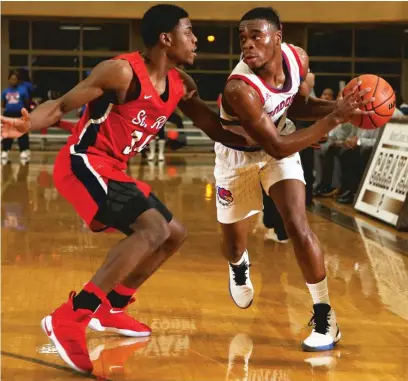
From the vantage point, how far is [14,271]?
22.5 ft

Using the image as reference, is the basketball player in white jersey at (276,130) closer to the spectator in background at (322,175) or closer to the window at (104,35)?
the spectator in background at (322,175)

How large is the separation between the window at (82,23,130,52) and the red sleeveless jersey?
1854 centimetres

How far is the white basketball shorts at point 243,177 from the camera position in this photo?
5.12 m

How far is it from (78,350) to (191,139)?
1805 cm

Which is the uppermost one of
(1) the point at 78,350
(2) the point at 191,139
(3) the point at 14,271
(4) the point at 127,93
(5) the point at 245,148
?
(4) the point at 127,93

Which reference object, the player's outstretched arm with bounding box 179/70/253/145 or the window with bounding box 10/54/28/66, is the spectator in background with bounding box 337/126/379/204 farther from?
the window with bounding box 10/54/28/66

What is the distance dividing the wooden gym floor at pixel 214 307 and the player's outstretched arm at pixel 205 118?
1.10 meters

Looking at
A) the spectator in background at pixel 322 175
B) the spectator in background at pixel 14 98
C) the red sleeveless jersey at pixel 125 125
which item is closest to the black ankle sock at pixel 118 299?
the red sleeveless jersey at pixel 125 125

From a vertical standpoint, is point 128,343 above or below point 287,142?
below

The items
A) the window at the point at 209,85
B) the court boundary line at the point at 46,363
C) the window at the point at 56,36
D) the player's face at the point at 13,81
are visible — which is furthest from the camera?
the window at the point at 209,85

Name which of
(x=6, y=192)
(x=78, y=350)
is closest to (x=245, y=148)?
(x=78, y=350)

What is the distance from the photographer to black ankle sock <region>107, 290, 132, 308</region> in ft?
16.4

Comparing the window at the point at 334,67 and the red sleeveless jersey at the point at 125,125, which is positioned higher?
the red sleeveless jersey at the point at 125,125

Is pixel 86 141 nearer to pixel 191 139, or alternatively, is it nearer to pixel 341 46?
pixel 191 139
